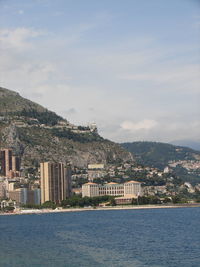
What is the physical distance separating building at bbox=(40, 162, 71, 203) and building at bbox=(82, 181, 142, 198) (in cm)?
514

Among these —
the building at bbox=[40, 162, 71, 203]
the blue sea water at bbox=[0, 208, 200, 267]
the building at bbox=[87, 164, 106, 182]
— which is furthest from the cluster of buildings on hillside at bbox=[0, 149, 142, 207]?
the blue sea water at bbox=[0, 208, 200, 267]

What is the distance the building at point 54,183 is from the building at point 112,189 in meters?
5.14

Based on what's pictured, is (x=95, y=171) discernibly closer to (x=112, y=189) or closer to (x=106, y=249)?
(x=112, y=189)

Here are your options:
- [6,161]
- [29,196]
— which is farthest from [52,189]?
[6,161]

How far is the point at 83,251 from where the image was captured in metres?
50.5

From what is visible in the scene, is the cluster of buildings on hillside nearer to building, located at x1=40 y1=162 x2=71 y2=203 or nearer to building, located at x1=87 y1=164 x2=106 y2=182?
building, located at x1=40 y1=162 x2=71 y2=203

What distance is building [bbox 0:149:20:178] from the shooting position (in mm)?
187750

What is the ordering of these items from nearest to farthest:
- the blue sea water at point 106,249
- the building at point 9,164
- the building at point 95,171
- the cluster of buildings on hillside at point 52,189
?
the blue sea water at point 106,249 → the cluster of buildings on hillside at point 52,189 → the building at point 9,164 → the building at point 95,171

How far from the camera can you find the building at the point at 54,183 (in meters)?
159

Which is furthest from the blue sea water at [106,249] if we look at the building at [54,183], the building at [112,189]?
the building at [112,189]

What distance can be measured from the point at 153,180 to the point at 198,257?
5672 inches

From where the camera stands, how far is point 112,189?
173 m

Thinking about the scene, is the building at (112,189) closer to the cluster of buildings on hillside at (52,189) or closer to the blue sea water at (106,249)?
the cluster of buildings on hillside at (52,189)

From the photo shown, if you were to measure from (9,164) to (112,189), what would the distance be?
108 ft
